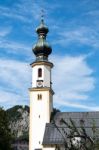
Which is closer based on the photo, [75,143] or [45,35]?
[75,143]

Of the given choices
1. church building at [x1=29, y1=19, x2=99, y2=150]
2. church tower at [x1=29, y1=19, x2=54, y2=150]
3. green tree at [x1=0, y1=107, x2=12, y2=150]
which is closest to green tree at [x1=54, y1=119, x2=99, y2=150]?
green tree at [x1=0, y1=107, x2=12, y2=150]

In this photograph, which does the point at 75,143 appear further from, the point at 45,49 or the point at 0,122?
the point at 45,49

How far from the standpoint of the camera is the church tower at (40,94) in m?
47.7

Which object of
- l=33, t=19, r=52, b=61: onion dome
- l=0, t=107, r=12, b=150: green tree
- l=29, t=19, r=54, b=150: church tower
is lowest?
l=0, t=107, r=12, b=150: green tree

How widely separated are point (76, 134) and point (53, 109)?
4273cm

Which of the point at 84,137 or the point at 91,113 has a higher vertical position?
the point at 91,113

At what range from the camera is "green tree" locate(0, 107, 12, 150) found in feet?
135

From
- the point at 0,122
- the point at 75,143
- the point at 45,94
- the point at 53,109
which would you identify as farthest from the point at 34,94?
the point at 75,143

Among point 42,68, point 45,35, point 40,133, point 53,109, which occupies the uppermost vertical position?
point 45,35

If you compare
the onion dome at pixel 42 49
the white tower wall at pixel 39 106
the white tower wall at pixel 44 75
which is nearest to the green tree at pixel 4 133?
the white tower wall at pixel 39 106

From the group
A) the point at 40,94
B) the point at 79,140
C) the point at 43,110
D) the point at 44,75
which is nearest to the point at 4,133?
the point at 43,110

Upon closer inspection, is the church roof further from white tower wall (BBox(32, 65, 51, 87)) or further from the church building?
white tower wall (BBox(32, 65, 51, 87))

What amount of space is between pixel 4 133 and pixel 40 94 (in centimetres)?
936

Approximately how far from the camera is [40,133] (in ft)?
156
